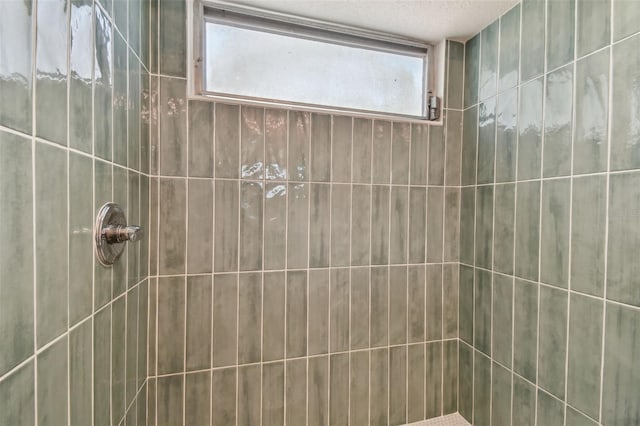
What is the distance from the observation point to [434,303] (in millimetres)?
1480

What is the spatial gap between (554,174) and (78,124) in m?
1.37

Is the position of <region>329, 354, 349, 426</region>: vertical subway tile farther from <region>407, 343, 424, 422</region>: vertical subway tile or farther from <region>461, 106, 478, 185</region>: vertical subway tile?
<region>461, 106, 478, 185</region>: vertical subway tile

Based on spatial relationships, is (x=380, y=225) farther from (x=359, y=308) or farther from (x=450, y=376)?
(x=450, y=376)

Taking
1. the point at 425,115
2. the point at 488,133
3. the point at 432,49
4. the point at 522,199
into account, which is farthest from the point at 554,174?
the point at 432,49

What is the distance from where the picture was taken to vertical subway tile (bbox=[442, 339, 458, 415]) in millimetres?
1491

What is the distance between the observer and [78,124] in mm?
644

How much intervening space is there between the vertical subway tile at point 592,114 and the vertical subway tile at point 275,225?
102 centimetres

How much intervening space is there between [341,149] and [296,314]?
2.40 ft

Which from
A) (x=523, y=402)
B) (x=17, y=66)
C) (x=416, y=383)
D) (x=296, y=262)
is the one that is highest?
(x=17, y=66)

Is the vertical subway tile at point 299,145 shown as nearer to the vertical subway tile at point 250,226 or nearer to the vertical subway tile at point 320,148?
the vertical subway tile at point 320,148

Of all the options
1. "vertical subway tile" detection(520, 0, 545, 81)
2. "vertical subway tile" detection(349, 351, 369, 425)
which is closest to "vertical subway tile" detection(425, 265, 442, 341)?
"vertical subway tile" detection(349, 351, 369, 425)

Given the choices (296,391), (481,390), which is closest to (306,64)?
(296,391)

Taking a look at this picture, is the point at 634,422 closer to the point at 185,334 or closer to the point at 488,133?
the point at 488,133

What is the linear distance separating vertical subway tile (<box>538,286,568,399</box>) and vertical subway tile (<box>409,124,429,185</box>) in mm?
643
